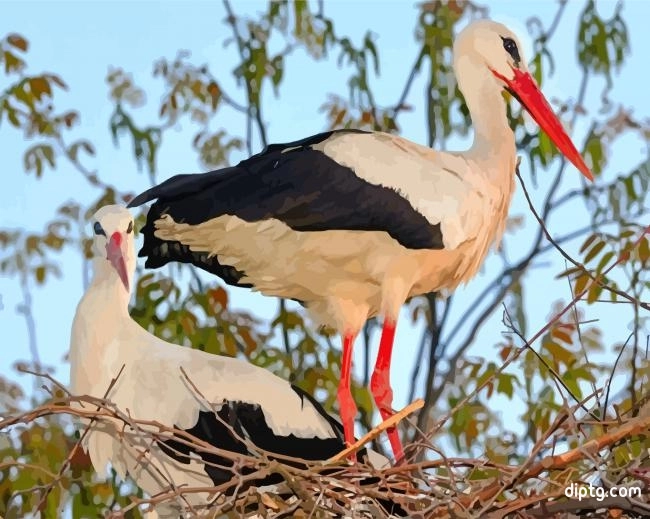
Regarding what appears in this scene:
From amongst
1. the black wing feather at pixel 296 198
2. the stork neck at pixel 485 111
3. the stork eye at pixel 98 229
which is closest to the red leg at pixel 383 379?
the black wing feather at pixel 296 198

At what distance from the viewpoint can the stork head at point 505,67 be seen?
186 inches

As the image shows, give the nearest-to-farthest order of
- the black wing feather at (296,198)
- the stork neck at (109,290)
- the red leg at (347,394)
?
the black wing feather at (296,198) → the stork neck at (109,290) → the red leg at (347,394)

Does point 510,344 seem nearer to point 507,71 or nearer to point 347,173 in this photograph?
point 507,71

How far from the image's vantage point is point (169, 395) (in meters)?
4.27

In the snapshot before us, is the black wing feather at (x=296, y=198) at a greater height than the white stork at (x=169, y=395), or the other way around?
the black wing feather at (x=296, y=198)

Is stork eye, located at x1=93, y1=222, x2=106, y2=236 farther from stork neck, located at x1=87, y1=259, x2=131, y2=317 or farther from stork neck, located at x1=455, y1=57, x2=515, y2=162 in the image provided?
stork neck, located at x1=455, y1=57, x2=515, y2=162

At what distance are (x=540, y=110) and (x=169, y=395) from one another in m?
1.47

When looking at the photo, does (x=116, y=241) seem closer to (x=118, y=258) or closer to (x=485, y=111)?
(x=118, y=258)

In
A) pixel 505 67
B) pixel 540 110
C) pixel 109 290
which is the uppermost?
pixel 505 67

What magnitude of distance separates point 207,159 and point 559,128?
238 cm

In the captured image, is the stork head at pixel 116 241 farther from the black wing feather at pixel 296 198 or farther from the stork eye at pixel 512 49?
the stork eye at pixel 512 49

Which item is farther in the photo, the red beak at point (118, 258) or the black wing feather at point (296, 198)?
the red beak at point (118, 258)

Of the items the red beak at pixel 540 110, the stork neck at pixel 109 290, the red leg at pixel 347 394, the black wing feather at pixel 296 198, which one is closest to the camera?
the black wing feather at pixel 296 198

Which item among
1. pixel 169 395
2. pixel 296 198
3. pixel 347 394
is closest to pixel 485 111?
pixel 296 198
